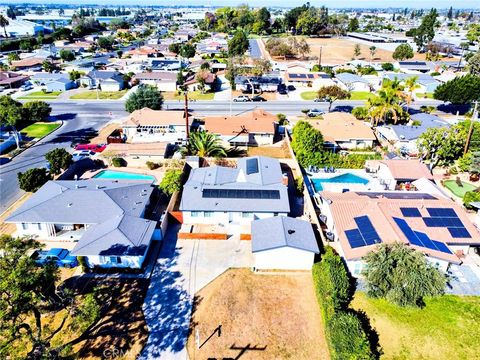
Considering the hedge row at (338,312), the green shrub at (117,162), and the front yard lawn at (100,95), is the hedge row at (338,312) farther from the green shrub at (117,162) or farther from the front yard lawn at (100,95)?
the front yard lawn at (100,95)

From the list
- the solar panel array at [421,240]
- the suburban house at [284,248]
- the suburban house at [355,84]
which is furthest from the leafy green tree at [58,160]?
the suburban house at [355,84]

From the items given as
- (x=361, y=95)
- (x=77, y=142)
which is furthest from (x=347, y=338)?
(x=361, y=95)

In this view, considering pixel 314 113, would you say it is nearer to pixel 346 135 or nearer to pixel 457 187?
pixel 346 135

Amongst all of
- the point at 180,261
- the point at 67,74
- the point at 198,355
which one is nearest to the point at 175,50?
the point at 67,74

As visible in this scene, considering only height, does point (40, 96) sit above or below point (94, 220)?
above

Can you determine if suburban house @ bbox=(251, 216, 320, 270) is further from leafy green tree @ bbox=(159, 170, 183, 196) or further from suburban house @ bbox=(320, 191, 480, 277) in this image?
leafy green tree @ bbox=(159, 170, 183, 196)

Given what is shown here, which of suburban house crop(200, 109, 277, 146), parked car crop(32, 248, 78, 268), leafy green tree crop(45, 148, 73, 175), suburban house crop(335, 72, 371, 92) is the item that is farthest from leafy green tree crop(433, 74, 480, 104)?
parked car crop(32, 248, 78, 268)
